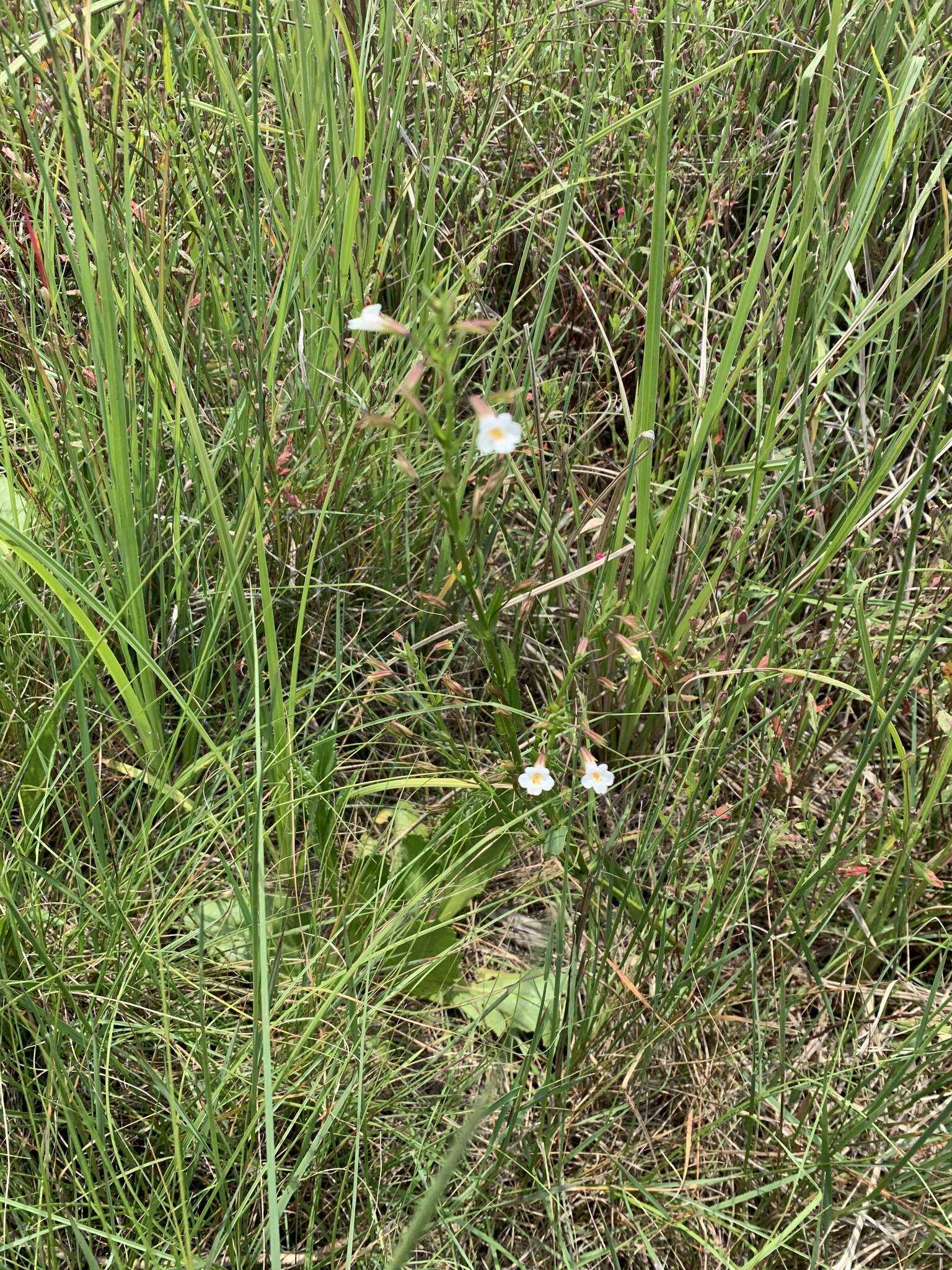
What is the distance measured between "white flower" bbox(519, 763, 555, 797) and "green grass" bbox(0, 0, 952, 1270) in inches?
1.7

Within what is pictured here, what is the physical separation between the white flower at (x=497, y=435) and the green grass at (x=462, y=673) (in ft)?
0.18

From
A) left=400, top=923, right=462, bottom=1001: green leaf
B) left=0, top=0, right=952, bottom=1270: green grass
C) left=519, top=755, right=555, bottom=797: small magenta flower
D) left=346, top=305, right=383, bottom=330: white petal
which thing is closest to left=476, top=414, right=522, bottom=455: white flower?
left=0, top=0, right=952, bottom=1270: green grass

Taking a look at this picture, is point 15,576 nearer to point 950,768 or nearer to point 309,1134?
point 309,1134

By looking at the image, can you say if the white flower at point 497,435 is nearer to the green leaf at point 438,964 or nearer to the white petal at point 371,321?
the white petal at point 371,321

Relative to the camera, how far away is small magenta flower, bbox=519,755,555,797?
4.03 feet

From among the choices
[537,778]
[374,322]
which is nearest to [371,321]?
[374,322]

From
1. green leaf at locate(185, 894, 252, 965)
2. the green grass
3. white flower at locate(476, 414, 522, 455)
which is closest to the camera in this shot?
white flower at locate(476, 414, 522, 455)

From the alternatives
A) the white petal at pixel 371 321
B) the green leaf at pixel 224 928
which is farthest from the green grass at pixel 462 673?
the white petal at pixel 371 321

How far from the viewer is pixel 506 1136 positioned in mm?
1069

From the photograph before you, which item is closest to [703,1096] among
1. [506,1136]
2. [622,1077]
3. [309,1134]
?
[622,1077]

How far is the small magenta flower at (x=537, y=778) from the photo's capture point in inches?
48.3

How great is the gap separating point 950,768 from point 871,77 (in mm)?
1065

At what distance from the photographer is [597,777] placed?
1.24 meters

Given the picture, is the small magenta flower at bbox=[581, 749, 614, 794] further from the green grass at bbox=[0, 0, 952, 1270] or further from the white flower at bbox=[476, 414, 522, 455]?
the white flower at bbox=[476, 414, 522, 455]
